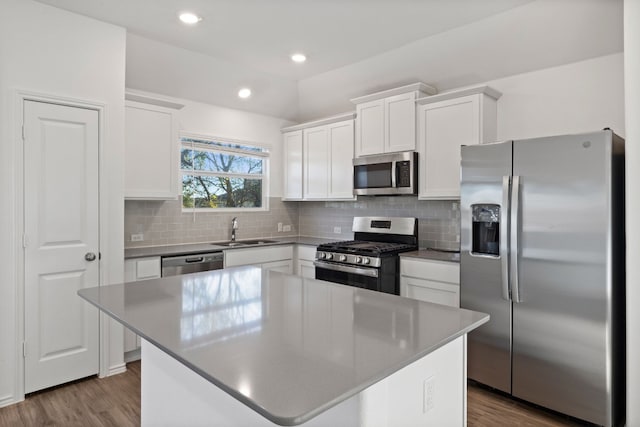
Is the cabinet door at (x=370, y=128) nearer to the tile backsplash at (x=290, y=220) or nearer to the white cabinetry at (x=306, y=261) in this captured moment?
the tile backsplash at (x=290, y=220)

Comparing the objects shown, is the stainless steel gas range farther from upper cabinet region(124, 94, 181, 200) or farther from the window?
upper cabinet region(124, 94, 181, 200)

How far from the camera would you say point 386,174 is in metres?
4.00

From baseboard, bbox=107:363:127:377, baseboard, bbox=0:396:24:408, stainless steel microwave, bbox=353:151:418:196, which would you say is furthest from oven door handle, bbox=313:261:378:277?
baseboard, bbox=0:396:24:408

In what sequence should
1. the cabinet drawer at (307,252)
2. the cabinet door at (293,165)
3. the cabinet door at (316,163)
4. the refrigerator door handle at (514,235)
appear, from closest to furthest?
the refrigerator door handle at (514,235) < the cabinet drawer at (307,252) < the cabinet door at (316,163) < the cabinet door at (293,165)

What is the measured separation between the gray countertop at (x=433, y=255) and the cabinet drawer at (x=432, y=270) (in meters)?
0.04

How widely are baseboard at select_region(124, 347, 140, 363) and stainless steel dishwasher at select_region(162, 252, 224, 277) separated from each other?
2.34 ft

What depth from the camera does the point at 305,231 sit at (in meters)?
5.52

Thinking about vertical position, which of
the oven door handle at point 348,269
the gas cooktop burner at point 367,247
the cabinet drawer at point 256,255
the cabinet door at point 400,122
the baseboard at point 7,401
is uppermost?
the cabinet door at point 400,122

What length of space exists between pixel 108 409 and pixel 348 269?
2.20 meters

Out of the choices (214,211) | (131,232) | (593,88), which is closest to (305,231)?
(214,211)

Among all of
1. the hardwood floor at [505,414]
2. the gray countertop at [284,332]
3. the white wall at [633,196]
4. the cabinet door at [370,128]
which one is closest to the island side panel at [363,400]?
the gray countertop at [284,332]

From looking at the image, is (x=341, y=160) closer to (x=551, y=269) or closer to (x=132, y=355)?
(x=551, y=269)

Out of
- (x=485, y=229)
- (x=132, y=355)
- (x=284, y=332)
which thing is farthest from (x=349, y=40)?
(x=132, y=355)

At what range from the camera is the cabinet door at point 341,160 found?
4457 mm
